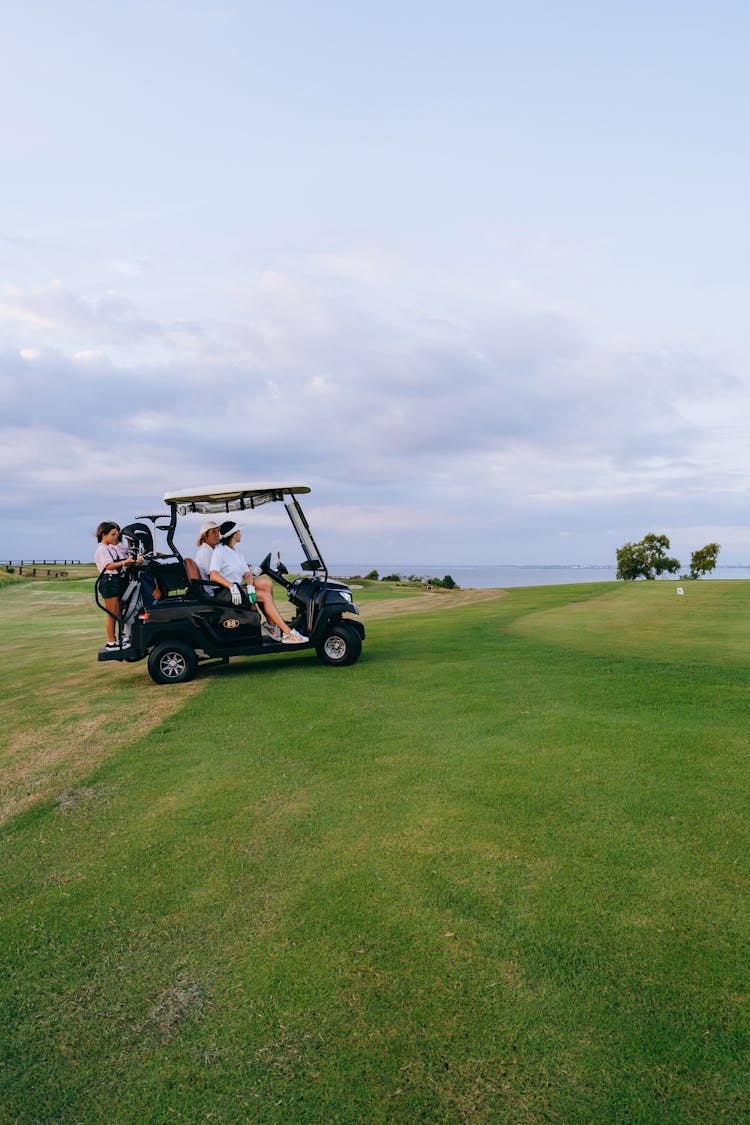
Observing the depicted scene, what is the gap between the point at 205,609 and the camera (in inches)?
440

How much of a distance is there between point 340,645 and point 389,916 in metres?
7.51

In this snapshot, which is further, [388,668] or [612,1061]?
[388,668]

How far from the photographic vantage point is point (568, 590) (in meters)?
26.7

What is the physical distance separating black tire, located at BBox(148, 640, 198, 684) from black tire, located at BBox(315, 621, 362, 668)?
6.51 feet

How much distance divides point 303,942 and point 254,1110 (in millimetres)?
1056

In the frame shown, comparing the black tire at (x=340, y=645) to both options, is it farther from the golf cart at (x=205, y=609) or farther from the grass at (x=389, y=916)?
the grass at (x=389, y=916)

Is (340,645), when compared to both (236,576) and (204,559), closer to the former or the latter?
(236,576)

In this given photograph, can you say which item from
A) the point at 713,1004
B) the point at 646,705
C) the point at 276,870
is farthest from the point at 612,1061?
the point at 646,705

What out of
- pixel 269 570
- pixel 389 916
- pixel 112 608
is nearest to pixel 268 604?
pixel 269 570

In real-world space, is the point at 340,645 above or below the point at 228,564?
below

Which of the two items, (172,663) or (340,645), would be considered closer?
(172,663)

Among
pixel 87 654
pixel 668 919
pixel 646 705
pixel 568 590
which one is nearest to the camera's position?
pixel 668 919

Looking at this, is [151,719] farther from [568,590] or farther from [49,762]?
[568,590]

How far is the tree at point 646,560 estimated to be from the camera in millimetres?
64438
